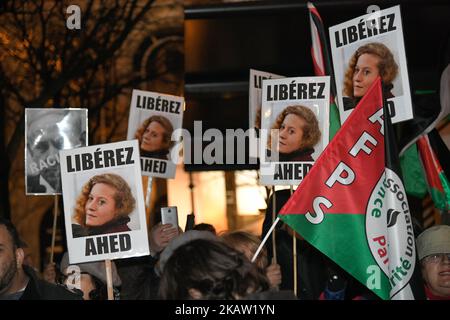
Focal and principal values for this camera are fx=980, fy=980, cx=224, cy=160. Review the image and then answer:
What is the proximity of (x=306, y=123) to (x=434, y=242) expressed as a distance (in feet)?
3.73

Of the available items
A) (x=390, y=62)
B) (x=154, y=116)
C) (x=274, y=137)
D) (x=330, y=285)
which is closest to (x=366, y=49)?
(x=390, y=62)

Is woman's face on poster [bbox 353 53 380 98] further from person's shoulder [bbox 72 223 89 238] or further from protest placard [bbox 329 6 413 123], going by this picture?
person's shoulder [bbox 72 223 89 238]

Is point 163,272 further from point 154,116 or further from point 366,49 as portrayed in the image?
point 154,116

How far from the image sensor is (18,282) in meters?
4.48

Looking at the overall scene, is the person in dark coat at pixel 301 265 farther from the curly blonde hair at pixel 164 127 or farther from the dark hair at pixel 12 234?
the dark hair at pixel 12 234

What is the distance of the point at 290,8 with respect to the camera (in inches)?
321

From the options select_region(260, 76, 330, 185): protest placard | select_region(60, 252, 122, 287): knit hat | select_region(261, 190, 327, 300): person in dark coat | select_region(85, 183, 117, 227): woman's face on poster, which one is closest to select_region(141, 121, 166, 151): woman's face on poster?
select_region(261, 190, 327, 300): person in dark coat

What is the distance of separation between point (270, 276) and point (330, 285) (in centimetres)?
35

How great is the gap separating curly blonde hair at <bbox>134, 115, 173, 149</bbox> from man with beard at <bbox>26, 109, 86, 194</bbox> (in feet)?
2.79

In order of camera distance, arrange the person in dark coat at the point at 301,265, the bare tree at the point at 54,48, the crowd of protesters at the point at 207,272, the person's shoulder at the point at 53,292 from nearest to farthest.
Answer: the crowd of protesters at the point at 207,272 → the person's shoulder at the point at 53,292 → the person in dark coat at the point at 301,265 → the bare tree at the point at 54,48

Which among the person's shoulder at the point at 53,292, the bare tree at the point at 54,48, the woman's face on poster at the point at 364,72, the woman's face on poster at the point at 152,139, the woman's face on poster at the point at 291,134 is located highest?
the bare tree at the point at 54,48

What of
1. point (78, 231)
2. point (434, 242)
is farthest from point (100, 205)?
point (434, 242)

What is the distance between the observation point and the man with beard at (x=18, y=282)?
4.41 m

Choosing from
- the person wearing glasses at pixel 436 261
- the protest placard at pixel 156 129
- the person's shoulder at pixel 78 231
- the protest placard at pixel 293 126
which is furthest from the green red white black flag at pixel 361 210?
the protest placard at pixel 156 129
